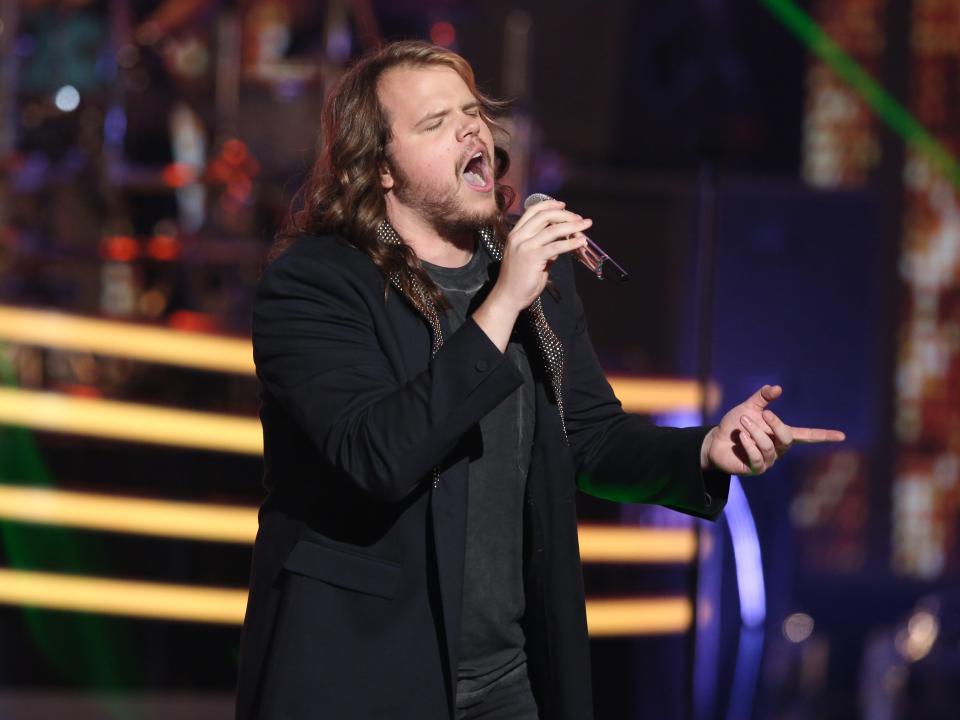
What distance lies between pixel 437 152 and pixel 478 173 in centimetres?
7

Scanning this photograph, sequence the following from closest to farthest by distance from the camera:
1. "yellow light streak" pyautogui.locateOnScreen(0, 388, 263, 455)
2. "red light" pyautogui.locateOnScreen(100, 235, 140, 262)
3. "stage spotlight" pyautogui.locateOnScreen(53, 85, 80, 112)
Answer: "yellow light streak" pyautogui.locateOnScreen(0, 388, 263, 455), "red light" pyautogui.locateOnScreen(100, 235, 140, 262), "stage spotlight" pyautogui.locateOnScreen(53, 85, 80, 112)

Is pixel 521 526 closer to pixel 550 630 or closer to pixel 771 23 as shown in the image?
pixel 550 630

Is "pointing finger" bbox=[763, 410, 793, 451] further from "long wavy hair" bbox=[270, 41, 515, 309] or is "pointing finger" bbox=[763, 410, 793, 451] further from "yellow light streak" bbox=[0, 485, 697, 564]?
"yellow light streak" bbox=[0, 485, 697, 564]

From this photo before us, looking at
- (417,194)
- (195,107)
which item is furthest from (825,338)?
(417,194)

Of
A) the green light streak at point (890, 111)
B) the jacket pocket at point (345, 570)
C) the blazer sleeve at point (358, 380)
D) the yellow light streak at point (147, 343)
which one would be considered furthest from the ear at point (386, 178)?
the green light streak at point (890, 111)

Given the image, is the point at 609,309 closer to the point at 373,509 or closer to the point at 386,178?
the point at 386,178

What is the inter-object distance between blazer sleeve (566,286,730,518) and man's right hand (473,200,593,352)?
0.39 meters

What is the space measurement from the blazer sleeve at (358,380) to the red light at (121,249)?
11.0 ft

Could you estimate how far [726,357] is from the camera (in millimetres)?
5102

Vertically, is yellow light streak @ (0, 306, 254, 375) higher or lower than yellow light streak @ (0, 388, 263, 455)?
higher

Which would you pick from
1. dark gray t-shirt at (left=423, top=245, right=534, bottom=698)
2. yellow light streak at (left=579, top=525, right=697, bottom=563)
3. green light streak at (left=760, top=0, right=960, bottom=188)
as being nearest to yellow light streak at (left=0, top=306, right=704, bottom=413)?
yellow light streak at (left=579, top=525, right=697, bottom=563)

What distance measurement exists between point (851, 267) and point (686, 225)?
0.64m

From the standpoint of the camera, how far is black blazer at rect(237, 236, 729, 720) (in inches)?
72.9

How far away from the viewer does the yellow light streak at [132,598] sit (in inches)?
155
